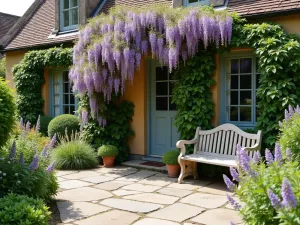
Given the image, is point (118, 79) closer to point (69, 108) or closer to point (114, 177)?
point (114, 177)

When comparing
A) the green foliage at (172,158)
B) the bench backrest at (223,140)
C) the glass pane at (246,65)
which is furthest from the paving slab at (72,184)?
the glass pane at (246,65)

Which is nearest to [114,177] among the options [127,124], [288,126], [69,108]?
[127,124]

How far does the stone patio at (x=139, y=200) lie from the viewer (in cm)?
443

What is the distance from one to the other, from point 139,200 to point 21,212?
231 centimetres

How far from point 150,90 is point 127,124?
1048mm

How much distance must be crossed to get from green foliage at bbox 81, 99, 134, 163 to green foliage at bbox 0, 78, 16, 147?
149 inches

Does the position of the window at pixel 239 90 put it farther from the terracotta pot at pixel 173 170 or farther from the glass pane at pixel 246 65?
the terracotta pot at pixel 173 170

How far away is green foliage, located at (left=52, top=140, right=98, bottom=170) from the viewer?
25.9ft

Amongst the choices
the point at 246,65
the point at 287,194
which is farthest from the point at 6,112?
the point at 246,65

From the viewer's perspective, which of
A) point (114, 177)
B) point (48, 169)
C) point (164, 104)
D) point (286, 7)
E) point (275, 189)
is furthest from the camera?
point (164, 104)

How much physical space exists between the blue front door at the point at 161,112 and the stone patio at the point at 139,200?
1.24 metres

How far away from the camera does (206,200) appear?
17.5 feet

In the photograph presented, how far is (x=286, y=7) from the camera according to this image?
646 centimetres

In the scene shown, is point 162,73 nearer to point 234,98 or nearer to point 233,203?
point 234,98
